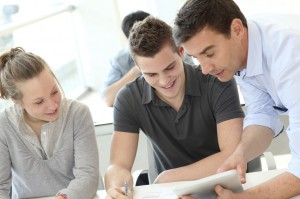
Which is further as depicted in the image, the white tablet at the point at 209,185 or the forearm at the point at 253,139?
the forearm at the point at 253,139

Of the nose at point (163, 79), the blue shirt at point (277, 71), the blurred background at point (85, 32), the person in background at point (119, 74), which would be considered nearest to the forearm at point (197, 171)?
the blue shirt at point (277, 71)

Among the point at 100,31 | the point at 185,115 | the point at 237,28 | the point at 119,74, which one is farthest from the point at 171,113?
the point at 100,31

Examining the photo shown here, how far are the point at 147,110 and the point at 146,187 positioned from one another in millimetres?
375

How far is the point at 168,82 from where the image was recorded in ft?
5.93

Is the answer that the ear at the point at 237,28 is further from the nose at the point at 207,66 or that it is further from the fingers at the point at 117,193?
the fingers at the point at 117,193

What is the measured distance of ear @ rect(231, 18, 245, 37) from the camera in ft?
4.77

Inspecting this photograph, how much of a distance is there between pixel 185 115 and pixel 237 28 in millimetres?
553

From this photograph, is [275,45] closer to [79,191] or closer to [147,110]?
[147,110]

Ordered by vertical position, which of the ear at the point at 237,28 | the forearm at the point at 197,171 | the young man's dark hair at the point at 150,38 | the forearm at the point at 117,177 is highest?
the ear at the point at 237,28

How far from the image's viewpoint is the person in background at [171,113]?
1.79 meters

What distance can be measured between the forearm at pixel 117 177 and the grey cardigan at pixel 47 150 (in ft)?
0.23

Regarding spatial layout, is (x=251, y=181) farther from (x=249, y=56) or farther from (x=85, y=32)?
(x=85, y=32)

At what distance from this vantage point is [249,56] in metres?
1.46

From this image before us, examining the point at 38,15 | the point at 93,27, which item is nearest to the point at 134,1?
the point at 93,27
